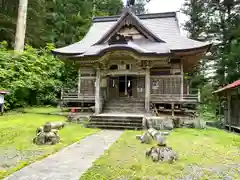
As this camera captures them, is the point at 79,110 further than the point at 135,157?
Yes

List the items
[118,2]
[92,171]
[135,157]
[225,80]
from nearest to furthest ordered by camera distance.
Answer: [92,171] → [135,157] → [225,80] → [118,2]

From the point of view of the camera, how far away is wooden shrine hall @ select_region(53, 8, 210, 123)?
1309cm

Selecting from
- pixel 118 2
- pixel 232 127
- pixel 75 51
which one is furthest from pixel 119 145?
pixel 118 2

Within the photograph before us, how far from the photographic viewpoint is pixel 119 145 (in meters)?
7.03

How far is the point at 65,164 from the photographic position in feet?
16.0

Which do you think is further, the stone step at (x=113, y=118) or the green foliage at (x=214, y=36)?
the green foliage at (x=214, y=36)

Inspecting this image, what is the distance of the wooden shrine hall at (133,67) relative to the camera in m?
13.1

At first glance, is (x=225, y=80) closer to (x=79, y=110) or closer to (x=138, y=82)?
(x=138, y=82)

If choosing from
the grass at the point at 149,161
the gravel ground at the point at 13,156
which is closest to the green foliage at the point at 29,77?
the gravel ground at the point at 13,156

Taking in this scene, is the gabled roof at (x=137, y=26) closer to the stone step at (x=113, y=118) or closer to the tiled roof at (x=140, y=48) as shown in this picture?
the tiled roof at (x=140, y=48)

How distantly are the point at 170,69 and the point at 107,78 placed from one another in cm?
411

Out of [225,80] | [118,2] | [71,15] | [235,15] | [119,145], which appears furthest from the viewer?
[118,2]

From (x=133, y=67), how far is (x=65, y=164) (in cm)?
1020

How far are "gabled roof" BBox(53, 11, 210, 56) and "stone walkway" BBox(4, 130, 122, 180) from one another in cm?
873
